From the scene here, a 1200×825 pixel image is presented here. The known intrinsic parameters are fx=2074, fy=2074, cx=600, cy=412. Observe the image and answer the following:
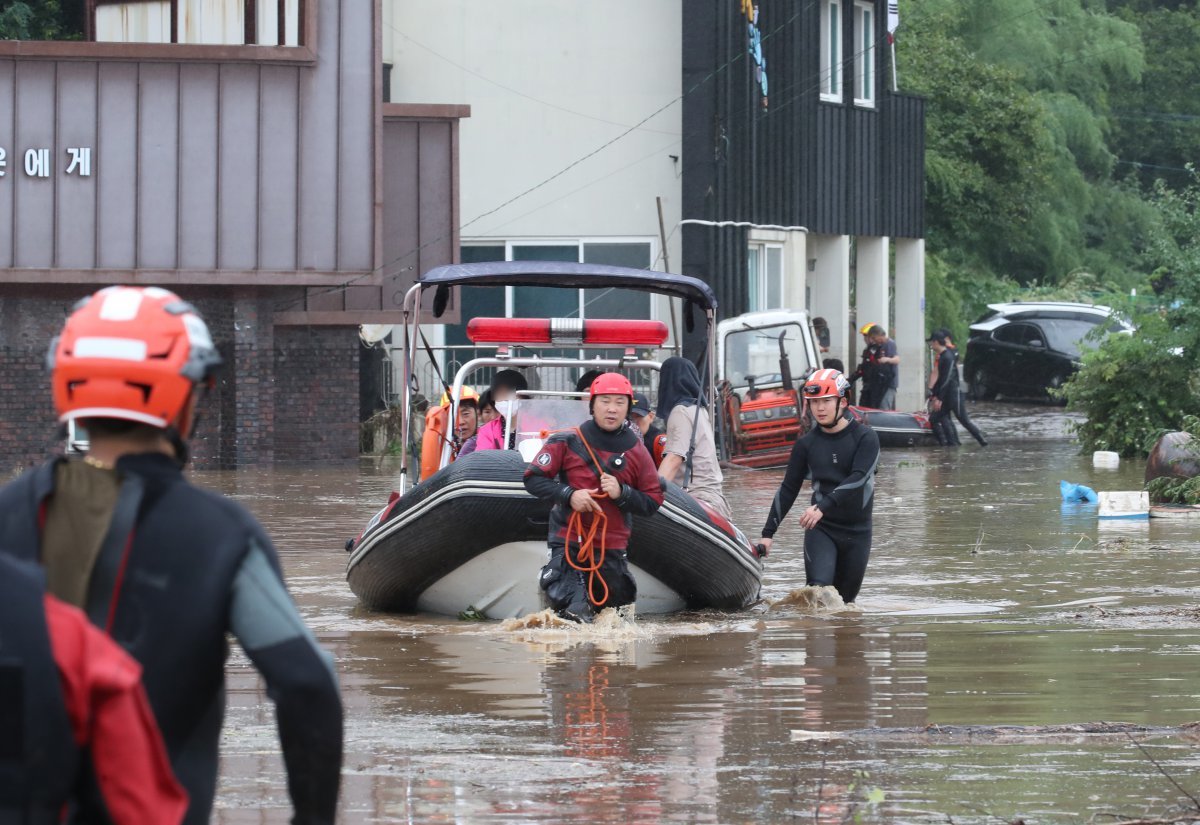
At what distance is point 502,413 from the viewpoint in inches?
468

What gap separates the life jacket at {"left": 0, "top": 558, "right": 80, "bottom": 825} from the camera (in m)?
2.70

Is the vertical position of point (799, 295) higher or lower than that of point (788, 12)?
lower

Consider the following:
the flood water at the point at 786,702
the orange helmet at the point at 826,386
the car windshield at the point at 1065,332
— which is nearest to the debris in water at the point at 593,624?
the flood water at the point at 786,702

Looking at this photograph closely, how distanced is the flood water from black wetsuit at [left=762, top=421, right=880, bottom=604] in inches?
11.3

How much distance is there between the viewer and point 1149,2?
61031 mm

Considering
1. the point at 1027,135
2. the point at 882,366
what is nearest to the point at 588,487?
the point at 882,366

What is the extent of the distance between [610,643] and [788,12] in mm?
19589

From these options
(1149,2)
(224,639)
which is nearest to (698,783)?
(224,639)

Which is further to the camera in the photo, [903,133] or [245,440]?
[903,133]

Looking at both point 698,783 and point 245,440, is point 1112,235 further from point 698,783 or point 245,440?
point 698,783

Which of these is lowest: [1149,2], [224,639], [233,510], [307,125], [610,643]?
[610,643]

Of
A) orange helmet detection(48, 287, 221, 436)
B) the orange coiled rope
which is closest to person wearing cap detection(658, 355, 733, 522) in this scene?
the orange coiled rope

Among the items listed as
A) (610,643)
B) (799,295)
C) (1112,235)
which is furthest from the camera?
(1112,235)

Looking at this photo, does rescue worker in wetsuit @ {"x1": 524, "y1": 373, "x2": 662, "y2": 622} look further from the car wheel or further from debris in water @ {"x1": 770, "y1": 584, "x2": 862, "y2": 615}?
the car wheel
